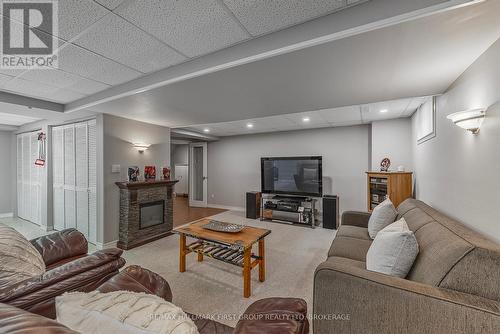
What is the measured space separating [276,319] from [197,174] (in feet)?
22.1

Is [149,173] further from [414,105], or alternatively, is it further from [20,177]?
[414,105]

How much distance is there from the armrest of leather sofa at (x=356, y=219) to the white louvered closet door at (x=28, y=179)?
20.6 ft

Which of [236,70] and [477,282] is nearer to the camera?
[477,282]

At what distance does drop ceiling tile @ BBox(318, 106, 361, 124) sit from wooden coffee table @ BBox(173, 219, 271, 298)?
2320 millimetres

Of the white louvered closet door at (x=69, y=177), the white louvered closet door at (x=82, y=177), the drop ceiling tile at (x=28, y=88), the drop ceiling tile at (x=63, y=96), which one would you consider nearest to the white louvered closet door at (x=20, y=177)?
the white louvered closet door at (x=69, y=177)

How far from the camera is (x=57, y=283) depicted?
1172 mm

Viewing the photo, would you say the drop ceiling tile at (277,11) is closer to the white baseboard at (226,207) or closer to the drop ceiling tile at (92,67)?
the drop ceiling tile at (92,67)

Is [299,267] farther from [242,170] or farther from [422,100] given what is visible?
[242,170]

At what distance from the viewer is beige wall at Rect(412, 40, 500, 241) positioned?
1479 mm

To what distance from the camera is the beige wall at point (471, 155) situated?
148 cm

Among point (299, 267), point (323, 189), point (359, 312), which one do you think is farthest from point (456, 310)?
point (323, 189)

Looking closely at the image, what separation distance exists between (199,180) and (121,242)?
3.88 metres

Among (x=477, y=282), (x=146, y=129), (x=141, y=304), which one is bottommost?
(x=477, y=282)

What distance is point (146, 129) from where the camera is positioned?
13.6 feet
